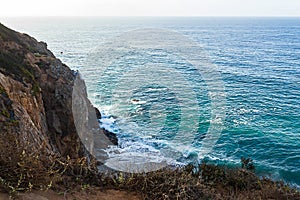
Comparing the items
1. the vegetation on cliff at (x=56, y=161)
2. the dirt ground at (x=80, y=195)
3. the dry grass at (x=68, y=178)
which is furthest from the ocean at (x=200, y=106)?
the dirt ground at (x=80, y=195)

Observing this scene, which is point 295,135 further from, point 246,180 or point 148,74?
point 148,74

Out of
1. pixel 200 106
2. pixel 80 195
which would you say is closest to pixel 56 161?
pixel 80 195

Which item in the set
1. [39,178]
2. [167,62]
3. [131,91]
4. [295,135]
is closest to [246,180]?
[39,178]

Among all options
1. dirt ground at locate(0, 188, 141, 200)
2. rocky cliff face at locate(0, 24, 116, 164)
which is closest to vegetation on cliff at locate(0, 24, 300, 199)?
rocky cliff face at locate(0, 24, 116, 164)

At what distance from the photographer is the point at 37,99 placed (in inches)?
584

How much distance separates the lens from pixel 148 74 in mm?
46594

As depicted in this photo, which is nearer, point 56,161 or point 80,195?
point 80,195

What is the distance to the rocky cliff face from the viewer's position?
10477 millimetres

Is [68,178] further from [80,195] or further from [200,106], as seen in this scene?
[200,106]

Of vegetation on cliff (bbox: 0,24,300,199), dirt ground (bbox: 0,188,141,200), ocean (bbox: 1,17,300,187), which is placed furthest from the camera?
ocean (bbox: 1,17,300,187)

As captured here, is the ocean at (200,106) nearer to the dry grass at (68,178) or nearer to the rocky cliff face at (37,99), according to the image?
the rocky cliff face at (37,99)

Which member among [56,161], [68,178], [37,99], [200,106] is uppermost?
[56,161]

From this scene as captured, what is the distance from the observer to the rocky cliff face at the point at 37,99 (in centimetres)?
1048

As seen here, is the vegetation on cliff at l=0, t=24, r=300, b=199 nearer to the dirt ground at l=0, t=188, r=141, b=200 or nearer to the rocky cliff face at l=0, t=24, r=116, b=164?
the rocky cliff face at l=0, t=24, r=116, b=164
